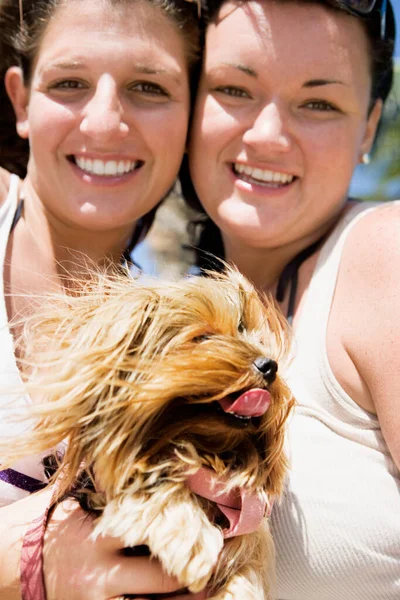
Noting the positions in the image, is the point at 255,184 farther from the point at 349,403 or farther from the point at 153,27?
the point at 349,403

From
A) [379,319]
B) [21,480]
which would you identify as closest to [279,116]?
[379,319]

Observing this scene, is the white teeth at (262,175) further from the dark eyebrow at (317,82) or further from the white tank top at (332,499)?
the white tank top at (332,499)

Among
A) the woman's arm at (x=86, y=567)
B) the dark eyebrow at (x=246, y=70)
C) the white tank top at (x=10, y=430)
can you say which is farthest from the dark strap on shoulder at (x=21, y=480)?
the dark eyebrow at (x=246, y=70)

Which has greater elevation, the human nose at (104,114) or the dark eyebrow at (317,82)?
the dark eyebrow at (317,82)

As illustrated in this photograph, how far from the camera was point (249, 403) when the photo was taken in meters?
1.58

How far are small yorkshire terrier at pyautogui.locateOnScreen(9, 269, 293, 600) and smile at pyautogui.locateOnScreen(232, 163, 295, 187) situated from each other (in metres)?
0.99

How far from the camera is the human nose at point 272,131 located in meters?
2.52

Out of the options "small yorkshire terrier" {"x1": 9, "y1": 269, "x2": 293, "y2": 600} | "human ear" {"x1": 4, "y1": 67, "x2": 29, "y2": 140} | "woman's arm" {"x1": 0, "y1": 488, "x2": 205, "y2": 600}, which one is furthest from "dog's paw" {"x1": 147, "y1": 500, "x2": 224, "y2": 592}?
"human ear" {"x1": 4, "y1": 67, "x2": 29, "y2": 140}

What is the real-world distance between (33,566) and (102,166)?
4.27 feet

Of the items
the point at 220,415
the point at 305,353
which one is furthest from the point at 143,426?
the point at 305,353

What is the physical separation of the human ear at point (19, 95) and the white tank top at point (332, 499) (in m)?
1.28

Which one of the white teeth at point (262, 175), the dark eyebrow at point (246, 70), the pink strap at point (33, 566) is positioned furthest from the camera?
the white teeth at point (262, 175)

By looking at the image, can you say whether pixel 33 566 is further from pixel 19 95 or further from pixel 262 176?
pixel 19 95

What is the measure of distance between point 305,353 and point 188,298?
2.44 feet
